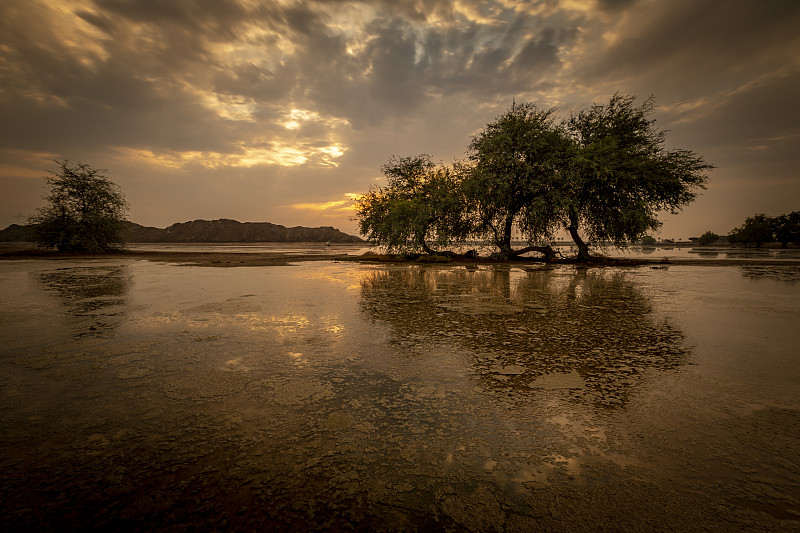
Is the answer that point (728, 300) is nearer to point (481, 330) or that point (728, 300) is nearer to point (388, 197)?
point (481, 330)

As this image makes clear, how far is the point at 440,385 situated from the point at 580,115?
26.4 metres

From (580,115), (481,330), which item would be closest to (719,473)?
(481,330)

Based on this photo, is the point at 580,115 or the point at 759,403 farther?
the point at 580,115

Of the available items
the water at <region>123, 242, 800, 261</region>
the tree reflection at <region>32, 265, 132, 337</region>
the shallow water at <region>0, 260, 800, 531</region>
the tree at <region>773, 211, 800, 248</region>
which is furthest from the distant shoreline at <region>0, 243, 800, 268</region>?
the tree at <region>773, 211, 800, 248</region>

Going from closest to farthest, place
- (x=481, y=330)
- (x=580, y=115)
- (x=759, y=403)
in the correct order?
1. (x=759, y=403)
2. (x=481, y=330)
3. (x=580, y=115)

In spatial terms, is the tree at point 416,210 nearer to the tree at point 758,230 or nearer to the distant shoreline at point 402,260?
the distant shoreline at point 402,260

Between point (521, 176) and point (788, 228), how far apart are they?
7850 centimetres

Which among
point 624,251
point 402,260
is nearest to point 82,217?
point 402,260

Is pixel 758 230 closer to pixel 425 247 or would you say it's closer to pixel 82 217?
pixel 425 247

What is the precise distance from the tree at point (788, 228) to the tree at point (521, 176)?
75.6m

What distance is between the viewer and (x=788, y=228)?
2547 inches

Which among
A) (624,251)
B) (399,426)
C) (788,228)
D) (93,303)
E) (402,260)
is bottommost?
(399,426)

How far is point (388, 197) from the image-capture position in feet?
95.1

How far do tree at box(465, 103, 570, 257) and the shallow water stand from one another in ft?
59.6
